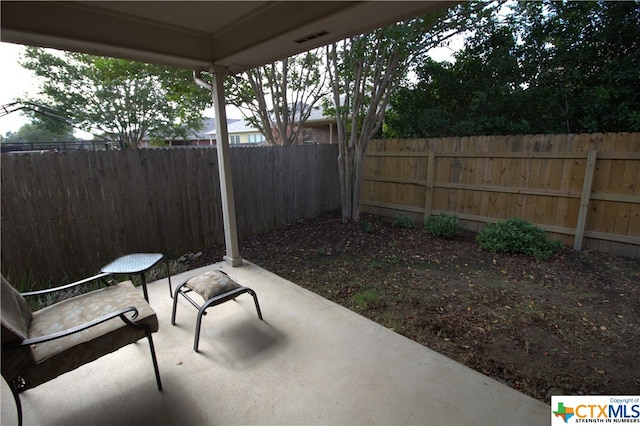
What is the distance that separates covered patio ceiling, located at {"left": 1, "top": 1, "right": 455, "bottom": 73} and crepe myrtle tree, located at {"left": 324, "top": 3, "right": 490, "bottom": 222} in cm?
233

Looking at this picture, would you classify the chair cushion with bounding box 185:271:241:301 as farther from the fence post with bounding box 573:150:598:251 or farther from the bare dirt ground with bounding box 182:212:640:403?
the fence post with bounding box 573:150:598:251

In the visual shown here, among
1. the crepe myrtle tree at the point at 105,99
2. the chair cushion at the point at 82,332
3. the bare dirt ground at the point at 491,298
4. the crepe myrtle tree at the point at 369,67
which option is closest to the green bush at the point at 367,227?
the bare dirt ground at the point at 491,298

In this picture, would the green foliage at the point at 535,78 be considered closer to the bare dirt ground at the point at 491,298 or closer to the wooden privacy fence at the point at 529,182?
the wooden privacy fence at the point at 529,182

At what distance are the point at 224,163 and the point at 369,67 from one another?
10.1 feet

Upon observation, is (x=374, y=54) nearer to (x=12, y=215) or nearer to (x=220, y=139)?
(x=220, y=139)

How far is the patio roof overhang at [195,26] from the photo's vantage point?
81.5 inches

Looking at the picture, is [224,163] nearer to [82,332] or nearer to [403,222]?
[82,332]

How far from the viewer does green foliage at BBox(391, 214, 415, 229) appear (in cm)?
554

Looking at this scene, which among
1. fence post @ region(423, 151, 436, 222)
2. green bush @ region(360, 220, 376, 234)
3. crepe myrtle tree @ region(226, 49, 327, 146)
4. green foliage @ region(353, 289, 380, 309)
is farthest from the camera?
crepe myrtle tree @ region(226, 49, 327, 146)

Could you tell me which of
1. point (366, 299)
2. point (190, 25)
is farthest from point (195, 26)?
point (366, 299)

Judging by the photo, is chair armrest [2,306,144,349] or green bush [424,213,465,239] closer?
chair armrest [2,306,144,349]

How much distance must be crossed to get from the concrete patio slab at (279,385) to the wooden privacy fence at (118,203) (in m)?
1.69

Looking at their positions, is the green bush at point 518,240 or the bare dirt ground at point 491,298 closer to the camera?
the bare dirt ground at point 491,298

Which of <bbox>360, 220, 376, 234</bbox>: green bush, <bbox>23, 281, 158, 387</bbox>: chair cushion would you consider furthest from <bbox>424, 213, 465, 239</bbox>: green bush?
<bbox>23, 281, 158, 387</bbox>: chair cushion
